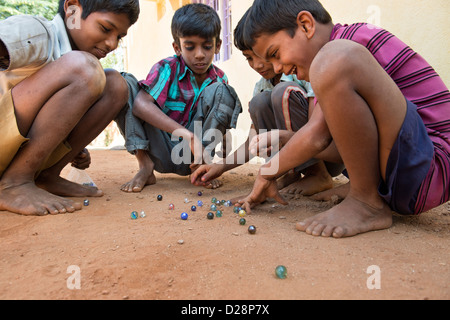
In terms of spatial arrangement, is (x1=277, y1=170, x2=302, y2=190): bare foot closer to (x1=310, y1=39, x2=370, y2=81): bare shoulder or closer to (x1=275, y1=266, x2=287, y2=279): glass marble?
(x1=310, y1=39, x2=370, y2=81): bare shoulder

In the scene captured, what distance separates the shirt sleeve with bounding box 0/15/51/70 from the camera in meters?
1.93

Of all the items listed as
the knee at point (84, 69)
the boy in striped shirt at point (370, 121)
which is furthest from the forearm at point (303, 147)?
the knee at point (84, 69)

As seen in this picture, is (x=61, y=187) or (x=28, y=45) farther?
(x=61, y=187)

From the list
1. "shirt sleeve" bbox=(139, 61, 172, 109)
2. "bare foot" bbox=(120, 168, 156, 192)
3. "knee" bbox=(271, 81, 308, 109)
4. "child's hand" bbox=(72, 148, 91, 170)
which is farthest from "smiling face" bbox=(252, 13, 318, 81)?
"child's hand" bbox=(72, 148, 91, 170)

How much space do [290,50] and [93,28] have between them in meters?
1.39

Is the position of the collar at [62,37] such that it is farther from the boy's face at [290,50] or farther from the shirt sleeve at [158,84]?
the boy's face at [290,50]

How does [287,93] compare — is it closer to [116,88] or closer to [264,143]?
[264,143]

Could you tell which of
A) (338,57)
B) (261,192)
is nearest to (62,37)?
(261,192)

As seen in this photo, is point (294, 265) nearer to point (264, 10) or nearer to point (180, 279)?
point (180, 279)

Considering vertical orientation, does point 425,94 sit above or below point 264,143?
above

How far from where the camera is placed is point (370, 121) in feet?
5.39

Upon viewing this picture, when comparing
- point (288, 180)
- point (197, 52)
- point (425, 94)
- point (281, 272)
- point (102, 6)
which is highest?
point (102, 6)

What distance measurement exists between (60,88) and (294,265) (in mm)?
1802

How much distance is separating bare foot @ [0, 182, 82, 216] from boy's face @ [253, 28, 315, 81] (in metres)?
1.52
